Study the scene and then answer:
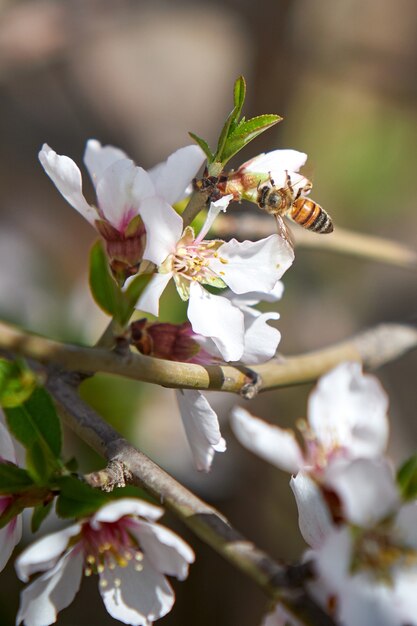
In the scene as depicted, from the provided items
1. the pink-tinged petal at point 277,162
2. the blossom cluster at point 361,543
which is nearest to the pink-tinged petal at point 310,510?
the blossom cluster at point 361,543

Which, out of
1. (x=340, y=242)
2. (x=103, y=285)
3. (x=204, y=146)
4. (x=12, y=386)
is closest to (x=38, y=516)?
(x=12, y=386)

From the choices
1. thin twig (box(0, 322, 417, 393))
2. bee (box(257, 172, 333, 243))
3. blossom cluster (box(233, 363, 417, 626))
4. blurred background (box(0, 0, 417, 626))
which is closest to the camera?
blossom cluster (box(233, 363, 417, 626))

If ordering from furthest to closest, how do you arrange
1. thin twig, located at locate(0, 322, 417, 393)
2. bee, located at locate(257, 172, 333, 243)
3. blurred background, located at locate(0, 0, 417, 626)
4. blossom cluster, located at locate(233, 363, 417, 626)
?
blurred background, located at locate(0, 0, 417, 626)
bee, located at locate(257, 172, 333, 243)
thin twig, located at locate(0, 322, 417, 393)
blossom cluster, located at locate(233, 363, 417, 626)

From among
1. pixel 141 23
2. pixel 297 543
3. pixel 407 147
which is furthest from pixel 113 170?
pixel 141 23

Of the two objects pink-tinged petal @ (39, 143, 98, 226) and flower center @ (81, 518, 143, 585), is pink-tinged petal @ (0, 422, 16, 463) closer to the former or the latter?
flower center @ (81, 518, 143, 585)

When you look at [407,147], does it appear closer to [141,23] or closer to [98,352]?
[141,23]

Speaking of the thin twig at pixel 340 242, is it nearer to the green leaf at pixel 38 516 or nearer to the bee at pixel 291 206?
the bee at pixel 291 206

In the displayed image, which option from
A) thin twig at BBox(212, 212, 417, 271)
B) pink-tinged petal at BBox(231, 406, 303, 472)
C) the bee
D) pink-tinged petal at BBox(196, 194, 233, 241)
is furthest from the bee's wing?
thin twig at BBox(212, 212, 417, 271)

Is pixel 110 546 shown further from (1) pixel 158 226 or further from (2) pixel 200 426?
(1) pixel 158 226
